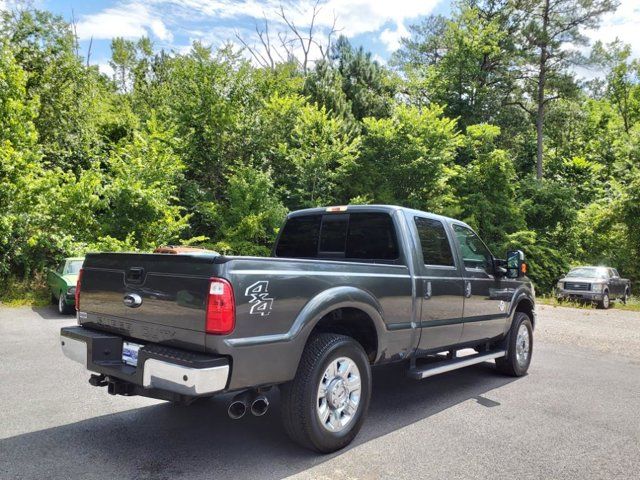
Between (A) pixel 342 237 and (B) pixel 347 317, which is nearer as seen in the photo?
(B) pixel 347 317

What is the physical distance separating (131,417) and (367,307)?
2412 millimetres

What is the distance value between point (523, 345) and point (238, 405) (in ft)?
15.4

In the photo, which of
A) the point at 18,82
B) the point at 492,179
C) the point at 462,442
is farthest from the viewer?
the point at 492,179

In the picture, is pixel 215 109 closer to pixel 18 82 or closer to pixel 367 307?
pixel 18 82

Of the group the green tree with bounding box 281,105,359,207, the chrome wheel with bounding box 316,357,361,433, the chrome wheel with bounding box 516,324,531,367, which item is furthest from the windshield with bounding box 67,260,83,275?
the green tree with bounding box 281,105,359,207

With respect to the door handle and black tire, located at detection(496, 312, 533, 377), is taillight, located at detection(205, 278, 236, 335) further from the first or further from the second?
black tire, located at detection(496, 312, 533, 377)

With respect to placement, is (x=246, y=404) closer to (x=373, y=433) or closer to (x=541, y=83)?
(x=373, y=433)

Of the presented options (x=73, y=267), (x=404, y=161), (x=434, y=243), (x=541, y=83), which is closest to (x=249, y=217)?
(x=73, y=267)

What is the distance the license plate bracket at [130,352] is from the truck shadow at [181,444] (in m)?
0.69

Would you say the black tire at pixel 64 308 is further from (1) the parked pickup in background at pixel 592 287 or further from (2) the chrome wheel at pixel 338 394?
(1) the parked pickup in background at pixel 592 287

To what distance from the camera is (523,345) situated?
6723mm

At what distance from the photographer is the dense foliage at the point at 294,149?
15.7 metres

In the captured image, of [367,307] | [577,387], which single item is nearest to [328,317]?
[367,307]

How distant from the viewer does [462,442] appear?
411 cm
